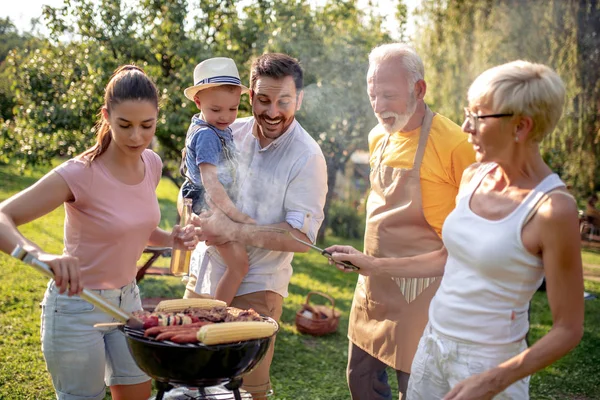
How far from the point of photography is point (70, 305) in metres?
2.59

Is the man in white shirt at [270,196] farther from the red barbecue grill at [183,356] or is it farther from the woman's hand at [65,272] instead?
the woman's hand at [65,272]

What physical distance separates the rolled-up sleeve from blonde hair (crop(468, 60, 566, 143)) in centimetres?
111

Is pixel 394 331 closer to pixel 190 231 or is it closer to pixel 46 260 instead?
pixel 190 231

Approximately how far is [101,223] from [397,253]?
1375 mm

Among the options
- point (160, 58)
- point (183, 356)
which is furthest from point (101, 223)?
point (160, 58)

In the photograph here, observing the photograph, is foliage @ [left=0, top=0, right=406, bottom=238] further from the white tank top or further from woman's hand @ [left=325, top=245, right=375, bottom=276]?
the white tank top

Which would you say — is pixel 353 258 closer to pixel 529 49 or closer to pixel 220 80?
pixel 220 80

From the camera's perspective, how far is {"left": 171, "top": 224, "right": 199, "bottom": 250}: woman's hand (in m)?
2.99

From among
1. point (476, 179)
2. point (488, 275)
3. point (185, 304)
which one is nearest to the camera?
point (488, 275)

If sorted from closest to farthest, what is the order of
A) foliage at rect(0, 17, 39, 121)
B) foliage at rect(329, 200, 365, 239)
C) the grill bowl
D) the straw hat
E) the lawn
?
the grill bowl < the straw hat < the lawn < foliage at rect(329, 200, 365, 239) < foliage at rect(0, 17, 39, 121)

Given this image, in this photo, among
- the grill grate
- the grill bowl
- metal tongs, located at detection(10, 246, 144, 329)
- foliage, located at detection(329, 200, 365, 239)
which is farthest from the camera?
foliage, located at detection(329, 200, 365, 239)

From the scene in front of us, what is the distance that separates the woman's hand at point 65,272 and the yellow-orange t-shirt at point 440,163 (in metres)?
1.54

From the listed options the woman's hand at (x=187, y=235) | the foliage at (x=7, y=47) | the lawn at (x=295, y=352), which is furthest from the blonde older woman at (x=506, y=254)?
the foliage at (x=7, y=47)

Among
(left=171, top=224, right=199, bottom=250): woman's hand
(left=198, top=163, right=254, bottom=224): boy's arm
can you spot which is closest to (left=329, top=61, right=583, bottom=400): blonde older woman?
(left=198, top=163, right=254, bottom=224): boy's arm
